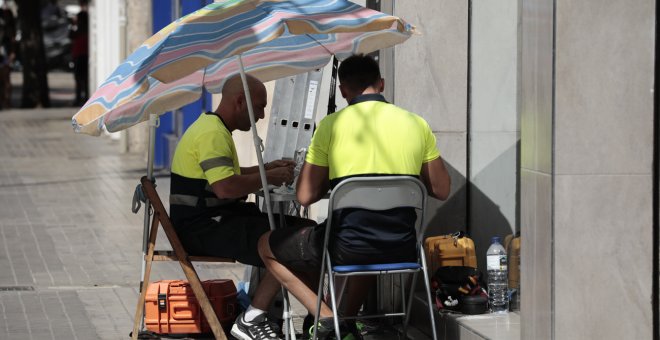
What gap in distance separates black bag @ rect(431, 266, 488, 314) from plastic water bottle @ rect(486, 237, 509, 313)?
0.07 m

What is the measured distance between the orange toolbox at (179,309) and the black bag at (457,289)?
121 cm

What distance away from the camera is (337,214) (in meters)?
6.34

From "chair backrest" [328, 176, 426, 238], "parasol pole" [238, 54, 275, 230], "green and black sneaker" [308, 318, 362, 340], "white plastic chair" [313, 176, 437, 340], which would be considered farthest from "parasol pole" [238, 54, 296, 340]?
"chair backrest" [328, 176, 426, 238]

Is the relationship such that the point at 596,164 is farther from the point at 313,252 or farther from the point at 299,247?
the point at 299,247

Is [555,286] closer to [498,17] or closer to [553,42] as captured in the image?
[553,42]

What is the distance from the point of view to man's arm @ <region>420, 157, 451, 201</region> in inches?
260

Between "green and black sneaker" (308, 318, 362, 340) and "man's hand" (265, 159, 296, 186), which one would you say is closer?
"green and black sneaker" (308, 318, 362, 340)

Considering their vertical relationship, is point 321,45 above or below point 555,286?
above

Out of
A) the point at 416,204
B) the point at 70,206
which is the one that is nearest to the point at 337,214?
the point at 416,204

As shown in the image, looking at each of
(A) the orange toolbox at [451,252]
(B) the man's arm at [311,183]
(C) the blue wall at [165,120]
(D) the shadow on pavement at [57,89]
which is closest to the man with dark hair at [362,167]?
(B) the man's arm at [311,183]

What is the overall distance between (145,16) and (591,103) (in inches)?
526

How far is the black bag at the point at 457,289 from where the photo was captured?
711cm

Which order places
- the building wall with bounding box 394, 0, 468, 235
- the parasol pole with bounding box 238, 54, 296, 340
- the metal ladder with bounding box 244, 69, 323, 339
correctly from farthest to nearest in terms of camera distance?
the metal ladder with bounding box 244, 69, 323, 339 < the building wall with bounding box 394, 0, 468, 235 < the parasol pole with bounding box 238, 54, 296, 340

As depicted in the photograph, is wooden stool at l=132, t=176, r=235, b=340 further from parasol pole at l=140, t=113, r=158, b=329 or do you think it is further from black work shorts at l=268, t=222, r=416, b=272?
black work shorts at l=268, t=222, r=416, b=272
